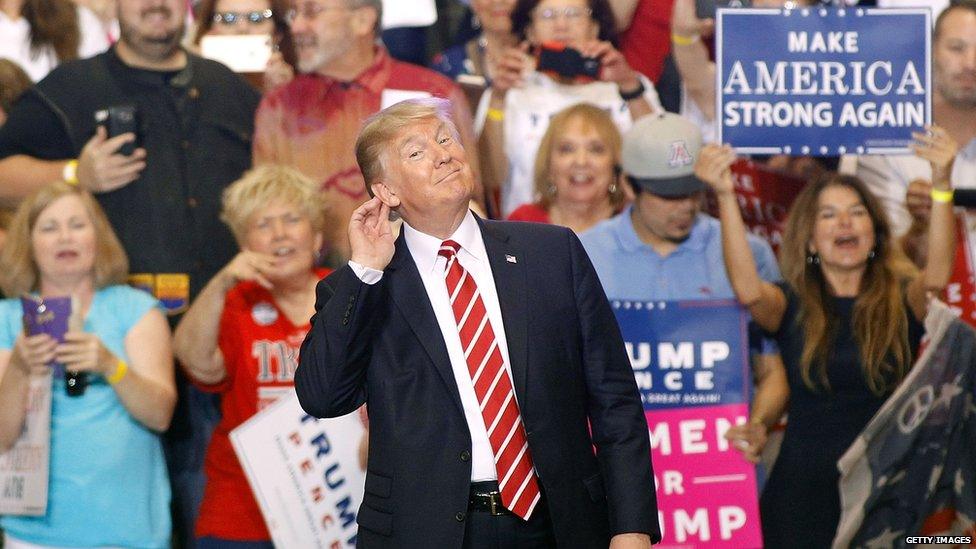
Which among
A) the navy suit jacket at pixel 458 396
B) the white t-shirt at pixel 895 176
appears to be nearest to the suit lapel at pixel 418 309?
the navy suit jacket at pixel 458 396

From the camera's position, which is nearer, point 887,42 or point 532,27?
point 887,42

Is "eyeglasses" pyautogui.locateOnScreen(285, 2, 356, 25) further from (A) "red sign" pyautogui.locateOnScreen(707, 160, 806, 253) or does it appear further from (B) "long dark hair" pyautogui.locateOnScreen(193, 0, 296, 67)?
(A) "red sign" pyautogui.locateOnScreen(707, 160, 806, 253)

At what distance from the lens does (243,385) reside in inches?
192

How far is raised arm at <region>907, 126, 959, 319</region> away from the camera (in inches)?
193

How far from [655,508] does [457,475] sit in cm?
44

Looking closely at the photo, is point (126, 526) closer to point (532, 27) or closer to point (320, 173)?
point (320, 173)

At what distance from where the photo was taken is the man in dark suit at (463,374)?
299 cm

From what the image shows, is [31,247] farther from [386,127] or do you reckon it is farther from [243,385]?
[386,127]

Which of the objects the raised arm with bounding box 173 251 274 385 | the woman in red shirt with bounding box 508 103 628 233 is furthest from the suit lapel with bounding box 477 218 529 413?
the woman in red shirt with bounding box 508 103 628 233

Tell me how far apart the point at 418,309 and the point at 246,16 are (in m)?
2.74

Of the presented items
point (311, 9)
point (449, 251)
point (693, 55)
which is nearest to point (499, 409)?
point (449, 251)

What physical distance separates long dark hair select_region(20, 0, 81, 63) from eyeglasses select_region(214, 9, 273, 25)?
695mm

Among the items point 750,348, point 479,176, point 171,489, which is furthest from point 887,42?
point 171,489

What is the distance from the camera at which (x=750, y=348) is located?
5.12 metres
